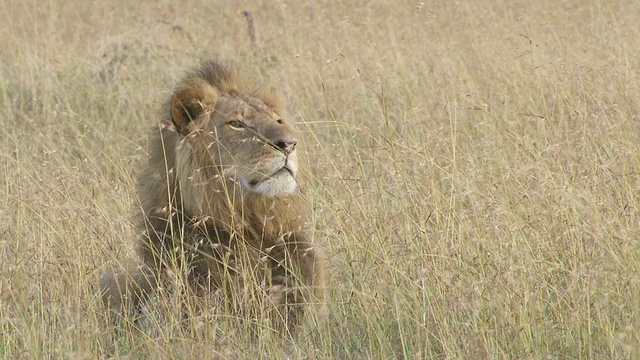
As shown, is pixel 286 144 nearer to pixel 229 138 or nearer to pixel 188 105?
pixel 229 138

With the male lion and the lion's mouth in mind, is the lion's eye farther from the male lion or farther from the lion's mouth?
the lion's mouth

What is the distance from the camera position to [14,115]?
7836 mm

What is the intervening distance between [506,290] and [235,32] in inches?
301

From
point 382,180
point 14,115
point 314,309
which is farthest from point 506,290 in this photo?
point 14,115

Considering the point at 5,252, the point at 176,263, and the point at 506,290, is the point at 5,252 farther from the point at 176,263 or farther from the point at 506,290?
the point at 506,290

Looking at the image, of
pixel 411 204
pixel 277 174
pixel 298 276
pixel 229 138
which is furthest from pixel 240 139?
pixel 411 204

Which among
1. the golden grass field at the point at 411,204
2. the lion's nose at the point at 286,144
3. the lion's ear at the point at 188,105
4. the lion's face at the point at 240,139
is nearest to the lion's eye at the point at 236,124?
the lion's face at the point at 240,139

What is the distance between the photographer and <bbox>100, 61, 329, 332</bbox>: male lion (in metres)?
3.99

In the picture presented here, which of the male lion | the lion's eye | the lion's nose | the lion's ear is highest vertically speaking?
A: the lion's ear

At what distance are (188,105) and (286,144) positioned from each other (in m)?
0.57

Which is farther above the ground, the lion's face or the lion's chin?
the lion's face

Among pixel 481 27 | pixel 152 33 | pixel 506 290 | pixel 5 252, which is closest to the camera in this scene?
pixel 506 290

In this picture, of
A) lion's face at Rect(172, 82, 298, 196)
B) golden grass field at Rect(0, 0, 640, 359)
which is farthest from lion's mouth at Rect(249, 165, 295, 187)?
golden grass field at Rect(0, 0, 640, 359)

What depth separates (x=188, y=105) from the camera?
4.27 m
